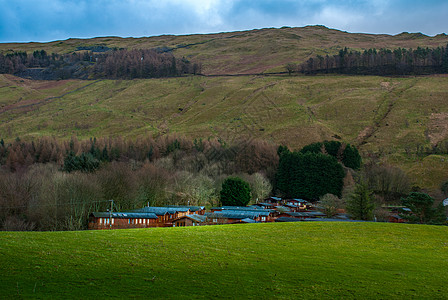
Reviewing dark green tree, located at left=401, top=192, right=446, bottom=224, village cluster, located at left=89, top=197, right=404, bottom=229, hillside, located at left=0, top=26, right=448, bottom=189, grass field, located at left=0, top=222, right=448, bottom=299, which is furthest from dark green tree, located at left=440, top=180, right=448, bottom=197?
grass field, located at left=0, top=222, right=448, bottom=299

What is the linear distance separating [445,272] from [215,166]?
102 metres

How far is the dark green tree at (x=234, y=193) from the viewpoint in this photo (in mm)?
94812

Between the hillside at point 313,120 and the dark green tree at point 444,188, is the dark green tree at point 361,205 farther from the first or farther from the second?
the hillside at point 313,120

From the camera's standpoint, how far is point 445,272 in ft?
70.6

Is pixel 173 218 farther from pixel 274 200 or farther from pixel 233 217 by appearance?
pixel 274 200

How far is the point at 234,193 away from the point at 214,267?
75141mm

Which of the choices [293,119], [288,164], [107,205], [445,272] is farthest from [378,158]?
[445,272]

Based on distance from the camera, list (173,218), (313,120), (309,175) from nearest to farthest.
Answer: (173,218) < (309,175) < (313,120)

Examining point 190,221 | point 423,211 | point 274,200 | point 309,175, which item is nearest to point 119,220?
point 190,221

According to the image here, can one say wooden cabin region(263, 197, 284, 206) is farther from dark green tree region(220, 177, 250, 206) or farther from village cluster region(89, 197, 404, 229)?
village cluster region(89, 197, 404, 229)

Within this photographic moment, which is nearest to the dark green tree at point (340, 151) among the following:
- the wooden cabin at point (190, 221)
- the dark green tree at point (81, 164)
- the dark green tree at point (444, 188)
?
the dark green tree at point (444, 188)

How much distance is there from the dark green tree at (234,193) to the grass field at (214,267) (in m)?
63.7

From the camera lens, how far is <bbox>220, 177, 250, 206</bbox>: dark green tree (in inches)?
3733

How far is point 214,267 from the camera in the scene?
20375 mm
